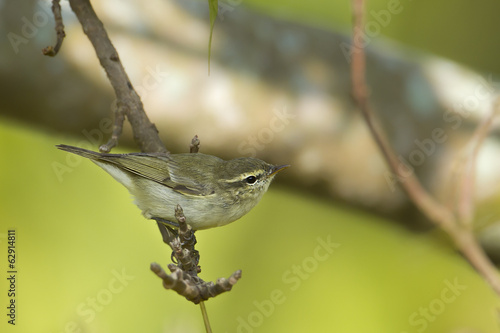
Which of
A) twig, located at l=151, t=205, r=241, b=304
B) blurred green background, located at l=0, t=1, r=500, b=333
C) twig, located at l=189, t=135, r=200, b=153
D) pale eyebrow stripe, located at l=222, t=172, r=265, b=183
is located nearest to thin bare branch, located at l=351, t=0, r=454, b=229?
twig, located at l=151, t=205, r=241, b=304

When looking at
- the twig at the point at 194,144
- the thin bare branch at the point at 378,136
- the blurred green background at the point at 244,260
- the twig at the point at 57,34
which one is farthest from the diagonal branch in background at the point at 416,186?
the blurred green background at the point at 244,260

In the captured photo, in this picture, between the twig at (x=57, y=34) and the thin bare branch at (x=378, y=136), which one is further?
the twig at (x=57, y=34)

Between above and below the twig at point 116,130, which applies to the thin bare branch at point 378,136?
below

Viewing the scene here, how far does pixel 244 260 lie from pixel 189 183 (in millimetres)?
1369

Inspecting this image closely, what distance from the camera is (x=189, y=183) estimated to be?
8.48ft

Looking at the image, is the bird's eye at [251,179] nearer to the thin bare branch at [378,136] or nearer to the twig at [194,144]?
the twig at [194,144]

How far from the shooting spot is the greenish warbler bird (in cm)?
254

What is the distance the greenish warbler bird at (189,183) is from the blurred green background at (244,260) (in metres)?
0.87

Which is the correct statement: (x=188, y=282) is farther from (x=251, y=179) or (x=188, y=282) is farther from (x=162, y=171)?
(x=251, y=179)

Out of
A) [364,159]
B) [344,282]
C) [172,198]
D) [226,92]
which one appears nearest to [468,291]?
[344,282]

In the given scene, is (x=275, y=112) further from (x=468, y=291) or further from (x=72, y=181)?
(x=468, y=291)

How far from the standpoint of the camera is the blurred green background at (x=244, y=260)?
11.0 feet

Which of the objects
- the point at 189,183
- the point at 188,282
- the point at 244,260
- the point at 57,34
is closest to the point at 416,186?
the point at 188,282

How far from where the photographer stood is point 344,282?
3.93 m
